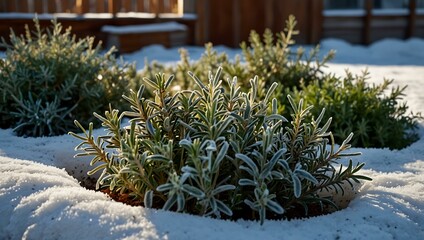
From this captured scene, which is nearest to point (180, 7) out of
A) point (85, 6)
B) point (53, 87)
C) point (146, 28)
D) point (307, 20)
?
point (146, 28)

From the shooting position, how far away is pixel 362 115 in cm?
411

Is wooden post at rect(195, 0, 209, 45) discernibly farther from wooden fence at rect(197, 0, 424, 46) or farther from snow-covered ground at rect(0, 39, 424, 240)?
snow-covered ground at rect(0, 39, 424, 240)

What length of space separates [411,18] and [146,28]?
240 inches

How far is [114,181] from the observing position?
2.54 metres

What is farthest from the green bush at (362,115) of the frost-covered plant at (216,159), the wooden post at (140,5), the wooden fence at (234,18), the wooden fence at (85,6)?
the wooden post at (140,5)

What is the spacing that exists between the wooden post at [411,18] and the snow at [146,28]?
5.10m

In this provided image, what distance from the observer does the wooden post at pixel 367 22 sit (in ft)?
42.1

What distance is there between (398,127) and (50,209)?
2.49m

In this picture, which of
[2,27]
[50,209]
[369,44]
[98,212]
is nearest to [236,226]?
[98,212]

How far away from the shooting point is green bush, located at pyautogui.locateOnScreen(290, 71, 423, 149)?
395cm

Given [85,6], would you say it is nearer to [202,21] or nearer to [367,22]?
[202,21]

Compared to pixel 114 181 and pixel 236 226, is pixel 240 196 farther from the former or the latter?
pixel 114 181

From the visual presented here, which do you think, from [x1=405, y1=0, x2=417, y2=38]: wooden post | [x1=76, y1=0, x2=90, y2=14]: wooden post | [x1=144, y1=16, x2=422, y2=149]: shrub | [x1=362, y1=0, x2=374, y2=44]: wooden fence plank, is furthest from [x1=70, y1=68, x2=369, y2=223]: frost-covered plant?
[x1=405, y1=0, x2=417, y2=38]: wooden post

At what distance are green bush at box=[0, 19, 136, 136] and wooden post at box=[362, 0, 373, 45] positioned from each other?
939 cm
